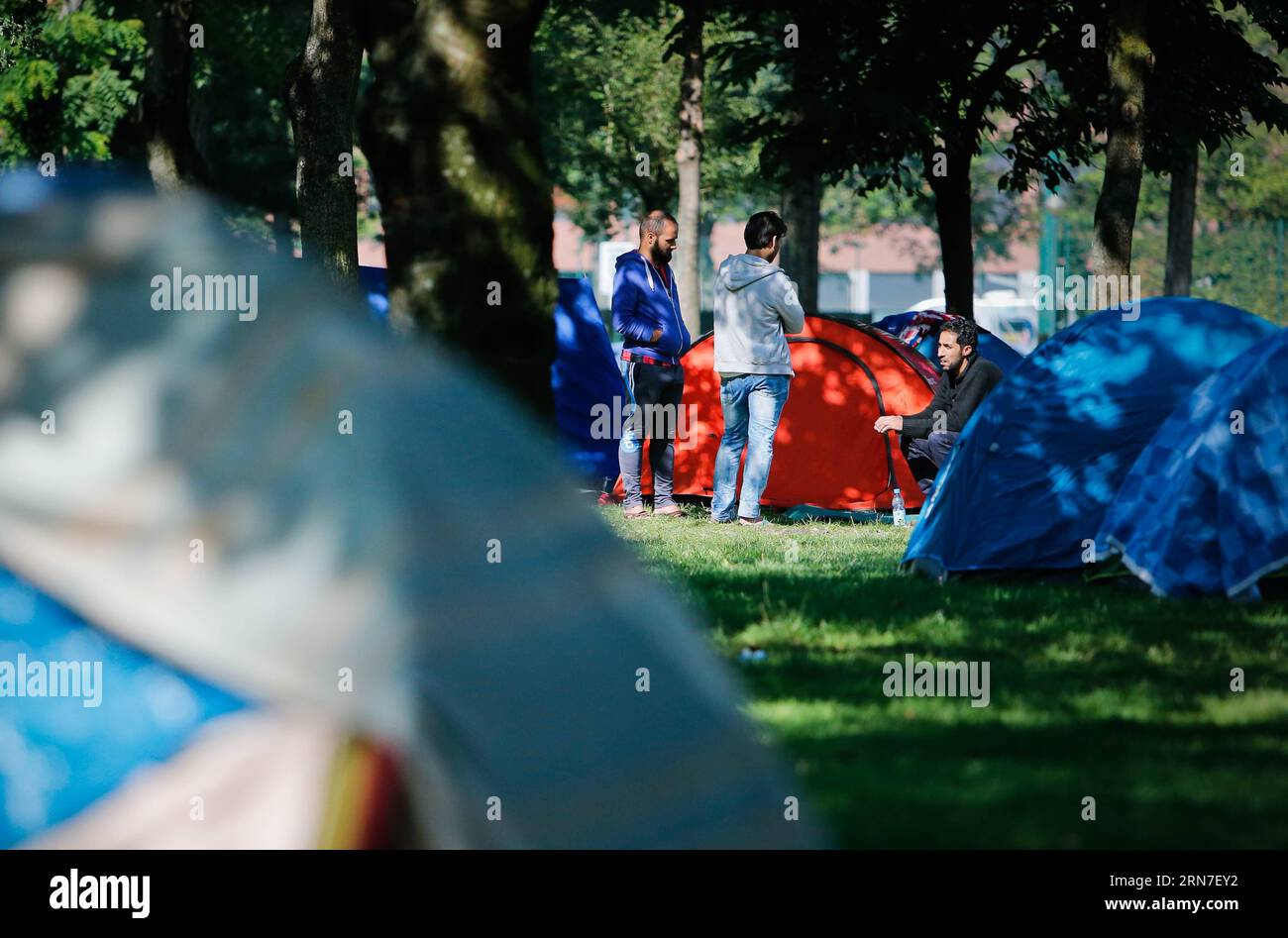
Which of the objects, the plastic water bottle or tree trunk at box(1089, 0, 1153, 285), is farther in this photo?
tree trunk at box(1089, 0, 1153, 285)

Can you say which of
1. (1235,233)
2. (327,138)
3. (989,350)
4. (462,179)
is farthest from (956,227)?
(1235,233)

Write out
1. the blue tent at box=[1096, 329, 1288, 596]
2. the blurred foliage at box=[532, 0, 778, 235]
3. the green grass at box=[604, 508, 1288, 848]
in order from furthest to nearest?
the blurred foliage at box=[532, 0, 778, 235] → the blue tent at box=[1096, 329, 1288, 596] → the green grass at box=[604, 508, 1288, 848]

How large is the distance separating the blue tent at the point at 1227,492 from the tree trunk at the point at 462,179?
3509 millimetres

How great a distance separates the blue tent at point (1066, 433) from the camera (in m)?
8.62

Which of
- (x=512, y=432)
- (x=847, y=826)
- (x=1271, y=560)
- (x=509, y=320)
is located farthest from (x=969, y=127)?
(x=512, y=432)

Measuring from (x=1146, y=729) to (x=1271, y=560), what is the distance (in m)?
2.69

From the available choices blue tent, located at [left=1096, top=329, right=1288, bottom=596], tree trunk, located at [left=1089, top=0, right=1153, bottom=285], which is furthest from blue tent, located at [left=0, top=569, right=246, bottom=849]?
tree trunk, located at [left=1089, top=0, right=1153, bottom=285]

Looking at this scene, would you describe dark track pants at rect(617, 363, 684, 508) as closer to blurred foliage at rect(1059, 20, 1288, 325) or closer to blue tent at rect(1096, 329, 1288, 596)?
blue tent at rect(1096, 329, 1288, 596)

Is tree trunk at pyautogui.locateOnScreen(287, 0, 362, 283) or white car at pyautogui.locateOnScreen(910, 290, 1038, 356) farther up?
white car at pyautogui.locateOnScreen(910, 290, 1038, 356)

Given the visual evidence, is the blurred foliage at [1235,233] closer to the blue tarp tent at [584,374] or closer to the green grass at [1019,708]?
the blue tarp tent at [584,374]

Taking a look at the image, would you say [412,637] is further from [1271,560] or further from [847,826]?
[1271,560]

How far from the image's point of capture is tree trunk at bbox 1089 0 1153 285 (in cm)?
1222

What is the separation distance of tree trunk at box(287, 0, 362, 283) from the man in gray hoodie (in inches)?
117
